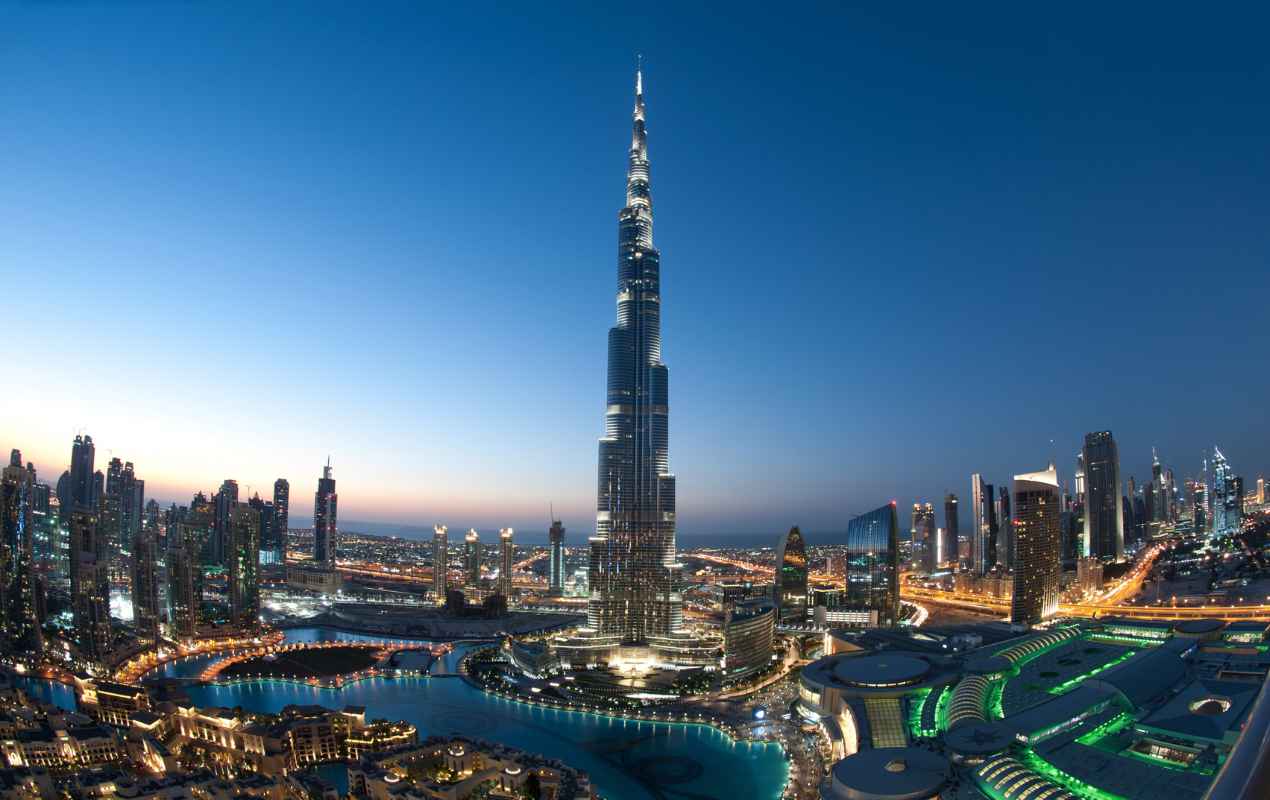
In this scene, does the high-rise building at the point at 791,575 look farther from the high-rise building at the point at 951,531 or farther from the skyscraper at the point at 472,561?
the high-rise building at the point at 951,531

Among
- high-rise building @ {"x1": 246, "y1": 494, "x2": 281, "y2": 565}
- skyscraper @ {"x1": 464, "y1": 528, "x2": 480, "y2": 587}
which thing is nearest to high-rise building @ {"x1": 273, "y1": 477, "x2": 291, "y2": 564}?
high-rise building @ {"x1": 246, "y1": 494, "x2": 281, "y2": 565}

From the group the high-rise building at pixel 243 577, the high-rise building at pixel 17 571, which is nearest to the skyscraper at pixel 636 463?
the high-rise building at pixel 243 577

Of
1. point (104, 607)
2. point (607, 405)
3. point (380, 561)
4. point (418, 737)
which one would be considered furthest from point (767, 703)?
point (380, 561)

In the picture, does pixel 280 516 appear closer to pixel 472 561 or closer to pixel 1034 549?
pixel 472 561

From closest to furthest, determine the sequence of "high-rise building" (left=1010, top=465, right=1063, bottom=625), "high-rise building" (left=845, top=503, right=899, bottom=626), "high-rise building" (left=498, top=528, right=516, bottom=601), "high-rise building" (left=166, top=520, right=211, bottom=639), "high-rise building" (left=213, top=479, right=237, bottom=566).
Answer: "high-rise building" (left=1010, top=465, right=1063, bottom=625), "high-rise building" (left=166, top=520, right=211, bottom=639), "high-rise building" (left=845, top=503, right=899, bottom=626), "high-rise building" (left=213, top=479, right=237, bottom=566), "high-rise building" (left=498, top=528, right=516, bottom=601)

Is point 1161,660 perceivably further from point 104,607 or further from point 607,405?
point 104,607

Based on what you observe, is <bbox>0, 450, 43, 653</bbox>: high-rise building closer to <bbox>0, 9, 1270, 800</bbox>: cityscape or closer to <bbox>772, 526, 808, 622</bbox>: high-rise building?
<bbox>0, 9, 1270, 800</bbox>: cityscape

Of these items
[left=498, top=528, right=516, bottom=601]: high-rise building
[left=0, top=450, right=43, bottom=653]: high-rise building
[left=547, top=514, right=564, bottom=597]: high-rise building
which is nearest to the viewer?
[left=0, top=450, right=43, bottom=653]: high-rise building
